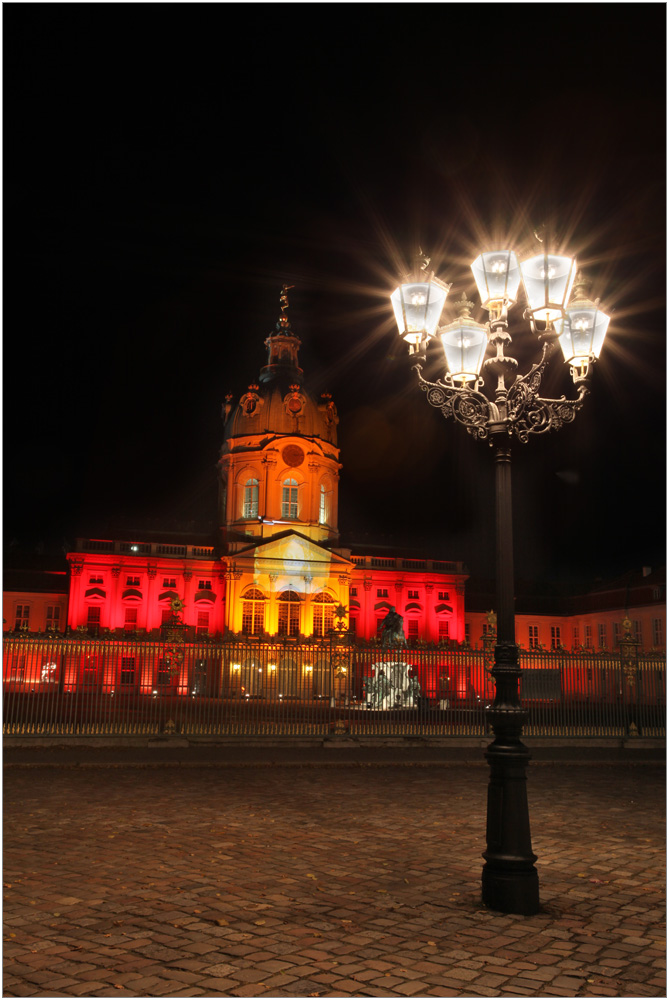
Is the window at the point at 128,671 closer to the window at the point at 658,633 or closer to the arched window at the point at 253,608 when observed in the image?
the arched window at the point at 253,608

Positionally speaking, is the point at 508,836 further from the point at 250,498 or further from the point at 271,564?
the point at 250,498

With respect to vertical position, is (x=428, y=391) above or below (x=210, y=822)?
above

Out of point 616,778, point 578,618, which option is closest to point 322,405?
point 578,618

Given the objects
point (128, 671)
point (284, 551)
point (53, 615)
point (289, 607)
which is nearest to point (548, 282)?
point (128, 671)

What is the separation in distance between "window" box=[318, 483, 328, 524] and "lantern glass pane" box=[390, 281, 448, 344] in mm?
51856

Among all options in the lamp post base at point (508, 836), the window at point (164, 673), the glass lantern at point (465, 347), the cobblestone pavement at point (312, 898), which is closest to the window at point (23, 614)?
the window at point (164, 673)

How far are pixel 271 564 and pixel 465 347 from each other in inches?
1915

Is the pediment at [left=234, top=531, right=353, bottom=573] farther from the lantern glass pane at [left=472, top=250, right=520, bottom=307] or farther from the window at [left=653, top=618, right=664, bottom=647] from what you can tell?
the lantern glass pane at [left=472, top=250, right=520, bottom=307]

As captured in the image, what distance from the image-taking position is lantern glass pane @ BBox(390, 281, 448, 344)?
27.7 ft

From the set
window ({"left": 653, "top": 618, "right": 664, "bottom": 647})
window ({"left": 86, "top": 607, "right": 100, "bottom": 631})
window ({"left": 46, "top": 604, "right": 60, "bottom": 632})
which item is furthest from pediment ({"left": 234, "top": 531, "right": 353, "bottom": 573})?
window ({"left": 653, "top": 618, "right": 664, "bottom": 647})

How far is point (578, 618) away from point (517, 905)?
210ft

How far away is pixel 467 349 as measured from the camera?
842 cm

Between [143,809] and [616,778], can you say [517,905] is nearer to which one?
[143,809]

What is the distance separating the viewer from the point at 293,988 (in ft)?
16.1
